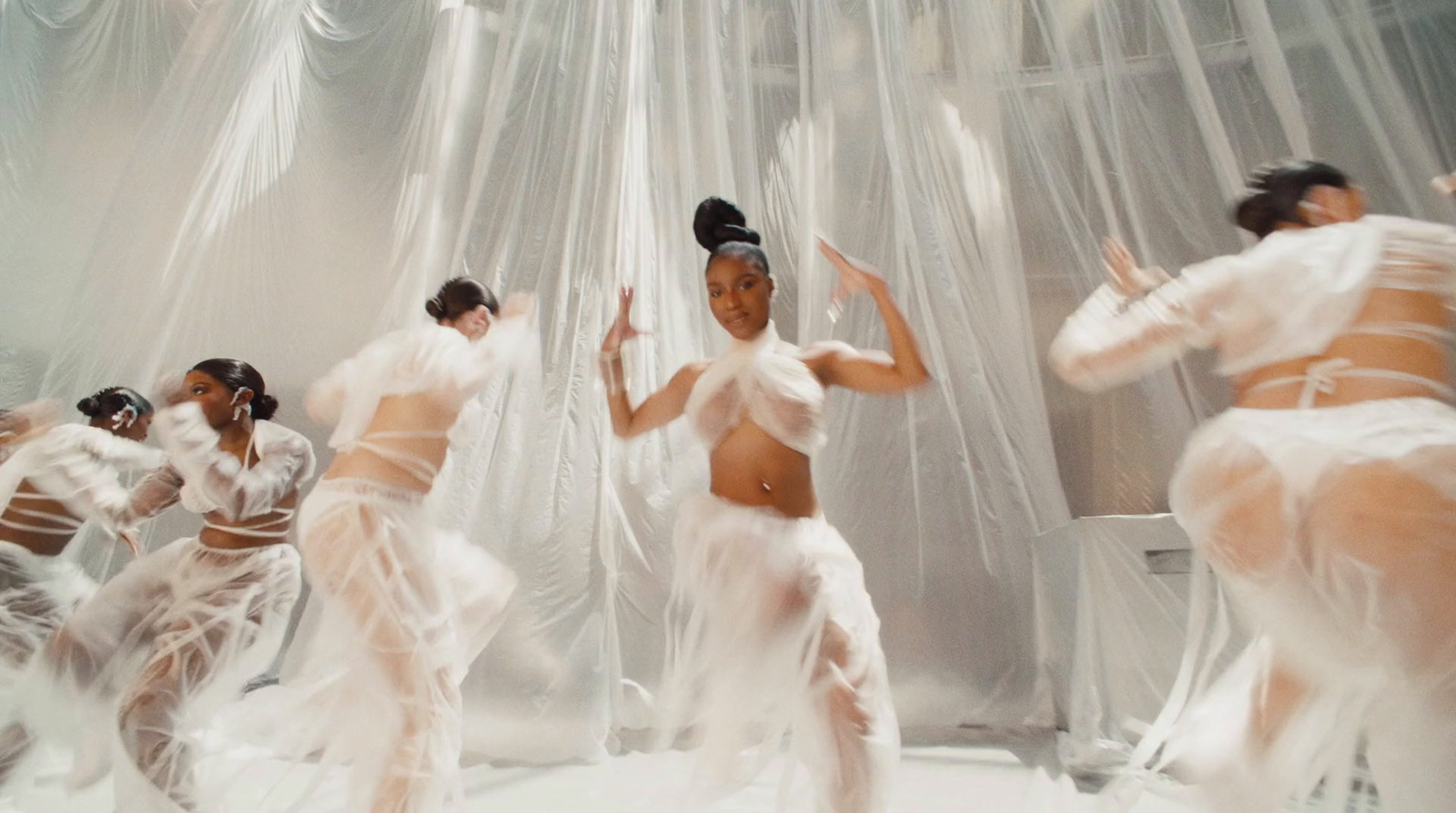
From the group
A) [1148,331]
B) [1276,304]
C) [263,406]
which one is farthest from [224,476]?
[1276,304]

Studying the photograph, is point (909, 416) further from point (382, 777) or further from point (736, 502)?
point (382, 777)

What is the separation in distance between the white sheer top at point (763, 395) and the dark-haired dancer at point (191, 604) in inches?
39.9

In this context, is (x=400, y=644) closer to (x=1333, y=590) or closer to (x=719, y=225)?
(x=719, y=225)

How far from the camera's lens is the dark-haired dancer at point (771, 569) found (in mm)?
1685

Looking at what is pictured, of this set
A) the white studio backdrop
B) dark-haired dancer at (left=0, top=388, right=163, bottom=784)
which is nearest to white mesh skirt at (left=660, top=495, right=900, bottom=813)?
the white studio backdrop

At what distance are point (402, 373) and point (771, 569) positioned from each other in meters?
0.90

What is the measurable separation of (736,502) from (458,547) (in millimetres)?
667

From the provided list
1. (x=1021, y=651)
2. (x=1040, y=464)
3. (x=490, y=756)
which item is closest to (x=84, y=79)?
(x=490, y=756)

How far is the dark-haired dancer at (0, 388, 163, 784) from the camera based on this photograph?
7.85ft

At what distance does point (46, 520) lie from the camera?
2490mm

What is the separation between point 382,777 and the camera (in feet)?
5.80

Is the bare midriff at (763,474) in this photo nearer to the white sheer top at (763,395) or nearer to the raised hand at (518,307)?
the white sheer top at (763,395)

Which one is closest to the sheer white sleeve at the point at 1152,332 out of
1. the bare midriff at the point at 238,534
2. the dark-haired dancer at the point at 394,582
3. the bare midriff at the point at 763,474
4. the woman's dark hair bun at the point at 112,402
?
the bare midriff at the point at 763,474

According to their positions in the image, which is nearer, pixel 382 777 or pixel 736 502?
pixel 382 777
